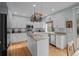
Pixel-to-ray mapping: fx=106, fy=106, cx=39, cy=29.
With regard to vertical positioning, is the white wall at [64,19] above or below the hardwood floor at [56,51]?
above

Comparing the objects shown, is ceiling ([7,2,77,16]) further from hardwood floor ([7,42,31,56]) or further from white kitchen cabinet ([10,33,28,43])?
hardwood floor ([7,42,31,56])

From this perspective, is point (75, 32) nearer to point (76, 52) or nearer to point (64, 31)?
point (64, 31)

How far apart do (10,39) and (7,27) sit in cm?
19

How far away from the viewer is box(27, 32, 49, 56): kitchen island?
161 cm

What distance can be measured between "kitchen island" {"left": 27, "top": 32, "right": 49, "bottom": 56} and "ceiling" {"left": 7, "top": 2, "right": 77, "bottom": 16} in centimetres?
33

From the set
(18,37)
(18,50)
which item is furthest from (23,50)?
(18,37)

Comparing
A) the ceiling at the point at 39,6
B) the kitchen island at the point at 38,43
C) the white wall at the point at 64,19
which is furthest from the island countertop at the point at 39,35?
the ceiling at the point at 39,6

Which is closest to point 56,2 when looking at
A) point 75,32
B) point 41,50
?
point 75,32

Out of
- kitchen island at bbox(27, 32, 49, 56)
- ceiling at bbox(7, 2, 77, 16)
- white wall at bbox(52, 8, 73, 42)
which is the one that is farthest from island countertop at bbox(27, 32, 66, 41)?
ceiling at bbox(7, 2, 77, 16)

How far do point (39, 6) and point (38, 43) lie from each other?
564 mm

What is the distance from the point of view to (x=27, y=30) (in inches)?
63.8

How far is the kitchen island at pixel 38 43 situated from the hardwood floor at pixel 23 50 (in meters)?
0.06

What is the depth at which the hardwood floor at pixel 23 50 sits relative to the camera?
62.9 inches

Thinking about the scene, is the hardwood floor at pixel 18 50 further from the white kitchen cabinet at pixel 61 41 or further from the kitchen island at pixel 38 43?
the white kitchen cabinet at pixel 61 41
